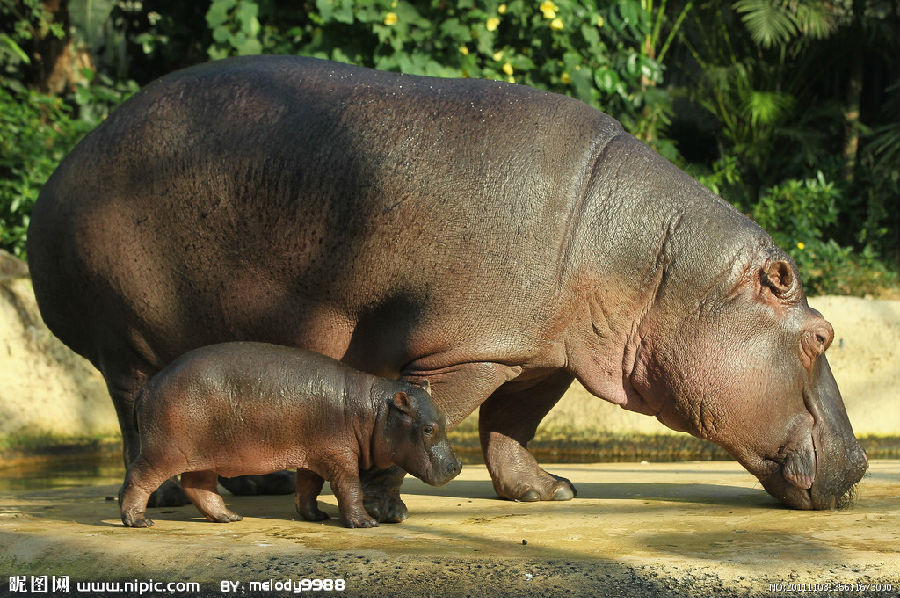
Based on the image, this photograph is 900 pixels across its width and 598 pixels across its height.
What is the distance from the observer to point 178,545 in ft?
11.8

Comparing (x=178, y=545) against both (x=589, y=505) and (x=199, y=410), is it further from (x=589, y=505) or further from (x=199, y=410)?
(x=589, y=505)

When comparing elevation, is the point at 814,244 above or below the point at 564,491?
below

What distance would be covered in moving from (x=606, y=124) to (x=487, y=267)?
94cm

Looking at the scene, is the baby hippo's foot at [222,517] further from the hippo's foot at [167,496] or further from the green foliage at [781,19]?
the green foliage at [781,19]

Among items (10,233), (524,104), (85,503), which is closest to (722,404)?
(524,104)

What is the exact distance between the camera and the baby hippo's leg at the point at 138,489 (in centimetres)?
414

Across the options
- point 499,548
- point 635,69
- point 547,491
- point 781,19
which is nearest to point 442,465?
point 499,548

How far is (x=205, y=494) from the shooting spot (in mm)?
4367

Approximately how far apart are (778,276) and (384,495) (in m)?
1.81

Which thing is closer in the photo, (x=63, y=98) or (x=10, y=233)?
(x=10, y=233)

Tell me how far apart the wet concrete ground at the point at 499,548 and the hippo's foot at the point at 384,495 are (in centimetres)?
10

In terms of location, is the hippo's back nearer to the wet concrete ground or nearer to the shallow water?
the wet concrete ground

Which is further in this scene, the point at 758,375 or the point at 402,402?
the point at 758,375

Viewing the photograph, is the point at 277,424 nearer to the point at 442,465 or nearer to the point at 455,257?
the point at 442,465
